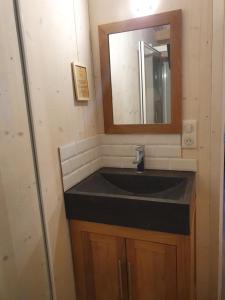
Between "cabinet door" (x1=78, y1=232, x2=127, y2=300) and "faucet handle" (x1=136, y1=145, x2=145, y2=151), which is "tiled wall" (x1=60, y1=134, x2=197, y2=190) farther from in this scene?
"cabinet door" (x1=78, y1=232, x2=127, y2=300)

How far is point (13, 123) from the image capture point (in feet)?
3.15

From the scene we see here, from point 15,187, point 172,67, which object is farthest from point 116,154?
point 15,187

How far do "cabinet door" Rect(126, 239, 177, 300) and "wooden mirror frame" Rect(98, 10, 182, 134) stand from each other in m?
0.69

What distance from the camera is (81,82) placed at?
140cm

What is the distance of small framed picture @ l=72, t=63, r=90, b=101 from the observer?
134 cm

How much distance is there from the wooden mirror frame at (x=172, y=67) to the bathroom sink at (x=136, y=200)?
0.93ft

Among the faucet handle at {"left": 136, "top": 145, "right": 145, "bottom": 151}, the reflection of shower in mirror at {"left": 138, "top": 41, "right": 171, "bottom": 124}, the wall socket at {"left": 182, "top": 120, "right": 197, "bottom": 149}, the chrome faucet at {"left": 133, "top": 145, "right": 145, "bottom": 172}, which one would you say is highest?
the reflection of shower in mirror at {"left": 138, "top": 41, "right": 171, "bottom": 124}

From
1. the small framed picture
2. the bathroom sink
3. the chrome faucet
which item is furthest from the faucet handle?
the small framed picture

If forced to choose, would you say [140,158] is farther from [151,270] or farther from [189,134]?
[151,270]

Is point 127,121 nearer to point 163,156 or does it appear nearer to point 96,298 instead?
point 163,156

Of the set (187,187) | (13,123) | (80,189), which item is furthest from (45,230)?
(187,187)

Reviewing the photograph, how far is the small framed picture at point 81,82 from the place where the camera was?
1.34 meters

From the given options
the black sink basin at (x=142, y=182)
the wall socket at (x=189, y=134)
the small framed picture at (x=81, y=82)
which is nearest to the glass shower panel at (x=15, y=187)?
the small framed picture at (x=81, y=82)

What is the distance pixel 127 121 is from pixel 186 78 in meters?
0.44
